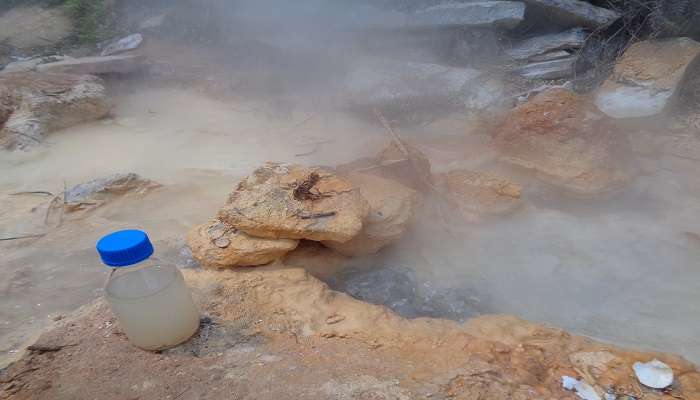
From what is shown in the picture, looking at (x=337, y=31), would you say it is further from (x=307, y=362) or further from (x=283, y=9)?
(x=307, y=362)

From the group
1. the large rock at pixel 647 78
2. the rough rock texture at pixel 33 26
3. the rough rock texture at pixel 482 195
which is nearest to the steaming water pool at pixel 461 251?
the rough rock texture at pixel 482 195

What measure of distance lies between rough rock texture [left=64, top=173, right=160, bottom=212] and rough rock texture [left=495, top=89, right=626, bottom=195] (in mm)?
3114

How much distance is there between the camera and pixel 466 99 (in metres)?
5.40

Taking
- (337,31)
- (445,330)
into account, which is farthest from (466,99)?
(445,330)

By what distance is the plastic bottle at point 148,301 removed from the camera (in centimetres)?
160

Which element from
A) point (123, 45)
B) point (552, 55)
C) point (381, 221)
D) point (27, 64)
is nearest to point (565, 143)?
point (381, 221)

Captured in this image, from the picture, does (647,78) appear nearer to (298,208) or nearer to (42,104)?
(298,208)

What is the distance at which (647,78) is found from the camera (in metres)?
4.59

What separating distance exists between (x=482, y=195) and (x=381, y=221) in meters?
0.99

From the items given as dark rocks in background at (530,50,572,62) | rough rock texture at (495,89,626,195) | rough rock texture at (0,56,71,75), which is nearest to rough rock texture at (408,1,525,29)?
dark rocks in background at (530,50,572,62)

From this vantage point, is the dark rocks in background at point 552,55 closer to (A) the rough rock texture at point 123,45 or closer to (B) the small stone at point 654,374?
(B) the small stone at point 654,374

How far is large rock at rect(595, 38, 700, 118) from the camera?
4.48 meters

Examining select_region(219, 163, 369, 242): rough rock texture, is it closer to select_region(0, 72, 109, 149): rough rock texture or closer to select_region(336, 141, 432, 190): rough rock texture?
select_region(336, 141, 432, 190): rough rock texture

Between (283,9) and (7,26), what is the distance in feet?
16.1
